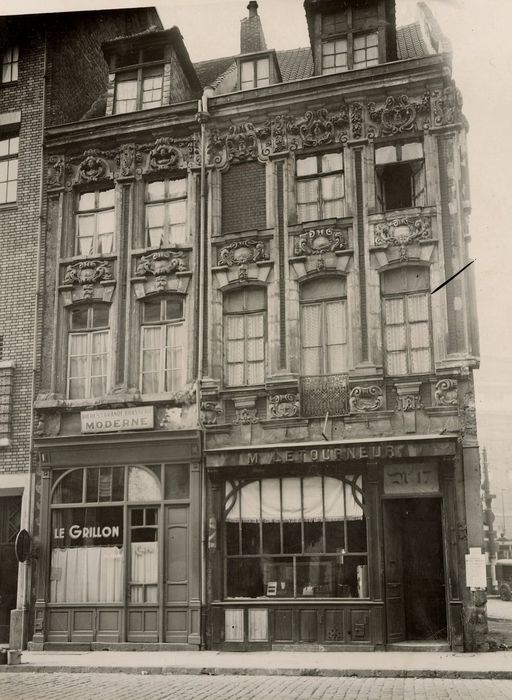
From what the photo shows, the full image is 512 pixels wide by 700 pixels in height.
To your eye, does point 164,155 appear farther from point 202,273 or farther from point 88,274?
point 88,274

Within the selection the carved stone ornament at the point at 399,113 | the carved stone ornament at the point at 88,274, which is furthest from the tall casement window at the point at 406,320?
the carved stone ornament at the point at 88,274

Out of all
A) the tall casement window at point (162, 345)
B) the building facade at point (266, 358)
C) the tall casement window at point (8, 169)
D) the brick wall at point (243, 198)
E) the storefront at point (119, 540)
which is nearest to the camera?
the building facade at point (266, 358)

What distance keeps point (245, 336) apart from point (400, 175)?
4.06 meters

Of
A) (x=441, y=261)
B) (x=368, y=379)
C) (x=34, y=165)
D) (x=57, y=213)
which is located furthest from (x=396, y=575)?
(x=34, y=165)

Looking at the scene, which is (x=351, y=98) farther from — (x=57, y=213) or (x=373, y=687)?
(x=373, y=687)

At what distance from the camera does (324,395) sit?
48.3 feet

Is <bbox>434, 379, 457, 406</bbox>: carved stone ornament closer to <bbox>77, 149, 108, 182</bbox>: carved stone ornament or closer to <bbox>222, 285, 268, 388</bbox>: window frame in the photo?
<bbox>222, 285, 268, 388</bbox>: window frame

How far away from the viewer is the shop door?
630 inches

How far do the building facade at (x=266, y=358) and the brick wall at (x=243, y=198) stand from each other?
1.7 inches

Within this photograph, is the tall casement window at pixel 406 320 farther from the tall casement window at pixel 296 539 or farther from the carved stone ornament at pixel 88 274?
the carved stone ornament at pixel 88 274

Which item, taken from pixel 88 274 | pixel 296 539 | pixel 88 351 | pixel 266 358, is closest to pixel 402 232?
pixel 266 358

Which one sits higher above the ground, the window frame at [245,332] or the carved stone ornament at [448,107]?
the carved stone ornament at [448,107]

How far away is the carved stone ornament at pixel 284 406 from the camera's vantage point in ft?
48.3

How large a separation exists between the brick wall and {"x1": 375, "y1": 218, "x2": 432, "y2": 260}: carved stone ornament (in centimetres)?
229
